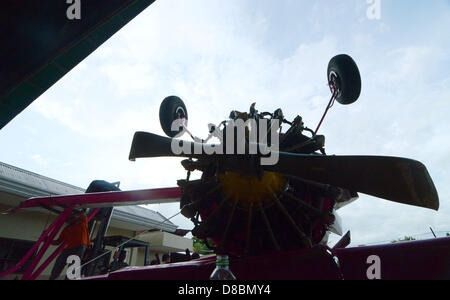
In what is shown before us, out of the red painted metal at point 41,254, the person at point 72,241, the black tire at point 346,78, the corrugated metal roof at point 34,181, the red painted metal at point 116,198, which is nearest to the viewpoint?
the black tire at point 346,78

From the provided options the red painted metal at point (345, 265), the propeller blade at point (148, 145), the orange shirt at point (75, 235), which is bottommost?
the red painted metal at point (345, 265)

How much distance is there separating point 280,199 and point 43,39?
146 inches

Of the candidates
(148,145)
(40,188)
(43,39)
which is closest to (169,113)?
(43,39)

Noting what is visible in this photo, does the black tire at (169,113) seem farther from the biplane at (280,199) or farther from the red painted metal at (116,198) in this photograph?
the red painted metal at (116,198)

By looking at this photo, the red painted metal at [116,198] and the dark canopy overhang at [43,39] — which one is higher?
the dark canopy overhang at [43,39]

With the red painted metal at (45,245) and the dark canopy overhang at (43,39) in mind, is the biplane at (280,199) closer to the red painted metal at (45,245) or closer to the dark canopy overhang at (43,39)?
the dark canopy overhang at (43,39)

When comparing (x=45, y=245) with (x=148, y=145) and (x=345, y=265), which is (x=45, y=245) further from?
(x=345, y=265)

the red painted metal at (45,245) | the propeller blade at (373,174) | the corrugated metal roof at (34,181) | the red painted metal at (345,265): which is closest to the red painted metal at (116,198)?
the red painted metal at (45,245)

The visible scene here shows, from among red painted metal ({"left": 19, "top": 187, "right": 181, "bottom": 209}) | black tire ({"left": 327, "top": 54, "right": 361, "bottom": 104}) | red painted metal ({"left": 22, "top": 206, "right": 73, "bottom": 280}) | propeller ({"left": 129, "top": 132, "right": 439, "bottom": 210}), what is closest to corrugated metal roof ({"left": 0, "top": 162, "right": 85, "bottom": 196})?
red painted metal ({"left": 19, "top": 187, "right": 181, "bottom": 209})

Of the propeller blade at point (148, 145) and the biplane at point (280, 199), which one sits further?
the propeller blade at point (148, 145)

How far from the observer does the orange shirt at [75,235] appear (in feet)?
18.7

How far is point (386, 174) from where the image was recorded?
1.99 m

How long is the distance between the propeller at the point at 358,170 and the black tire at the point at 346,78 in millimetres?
2510

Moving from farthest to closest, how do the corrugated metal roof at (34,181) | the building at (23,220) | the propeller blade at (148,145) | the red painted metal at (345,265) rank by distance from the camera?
the corrugated metal roof at (34,181) < the building at (23,220) < the propeller blade at (148,145) < the red painted metal at (345,265)
